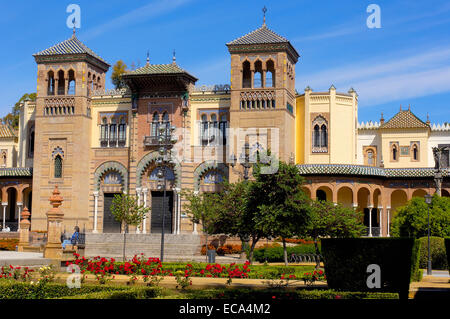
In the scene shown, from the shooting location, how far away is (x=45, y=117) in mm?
44875

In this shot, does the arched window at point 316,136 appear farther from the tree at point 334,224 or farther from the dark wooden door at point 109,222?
the dark wooden door at point 109,222

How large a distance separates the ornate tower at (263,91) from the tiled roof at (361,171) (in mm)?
1693

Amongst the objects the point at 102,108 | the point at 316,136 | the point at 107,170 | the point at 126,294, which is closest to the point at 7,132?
the point at 102,108

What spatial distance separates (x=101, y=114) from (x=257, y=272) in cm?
2785

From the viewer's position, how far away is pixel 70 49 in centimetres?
4494

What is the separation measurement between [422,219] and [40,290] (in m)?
22.1

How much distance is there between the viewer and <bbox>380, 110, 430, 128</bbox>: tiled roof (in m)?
47.0

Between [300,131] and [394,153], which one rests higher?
[300,131]

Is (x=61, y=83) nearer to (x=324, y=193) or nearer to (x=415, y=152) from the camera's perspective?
(x=324, y=193)

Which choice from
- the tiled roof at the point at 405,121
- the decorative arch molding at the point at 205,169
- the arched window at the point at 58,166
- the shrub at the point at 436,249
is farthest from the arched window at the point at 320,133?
the arched window at the point at 58,166

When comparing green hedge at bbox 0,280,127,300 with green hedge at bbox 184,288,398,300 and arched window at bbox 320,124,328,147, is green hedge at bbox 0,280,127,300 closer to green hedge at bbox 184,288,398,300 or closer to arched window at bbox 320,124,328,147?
green hedge at bbox 184,288,398,300

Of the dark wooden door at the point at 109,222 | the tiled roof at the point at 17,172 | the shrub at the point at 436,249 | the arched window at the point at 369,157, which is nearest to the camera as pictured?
the shrub at the point at 436,249

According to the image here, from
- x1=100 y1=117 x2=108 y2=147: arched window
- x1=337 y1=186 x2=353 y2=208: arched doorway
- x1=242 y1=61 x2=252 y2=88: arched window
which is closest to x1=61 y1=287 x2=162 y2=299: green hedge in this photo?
x1=242 y1=61 x2=252 y2=88: arched window

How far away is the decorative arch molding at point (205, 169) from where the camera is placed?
4209cm
